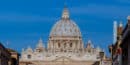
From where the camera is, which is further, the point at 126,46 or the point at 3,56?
the point at 3,56

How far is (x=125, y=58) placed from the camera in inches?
2581

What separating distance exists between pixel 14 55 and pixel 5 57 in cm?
2101

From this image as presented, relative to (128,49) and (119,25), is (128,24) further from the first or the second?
(119,25)

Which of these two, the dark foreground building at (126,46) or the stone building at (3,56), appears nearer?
the dark foreground building at (126,46)

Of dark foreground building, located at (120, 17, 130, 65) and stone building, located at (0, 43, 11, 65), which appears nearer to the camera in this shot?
dark foreground building, located at (120, 17, 130, 65)

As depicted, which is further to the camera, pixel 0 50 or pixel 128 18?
pixel 0 50

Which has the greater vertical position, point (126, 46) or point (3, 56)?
point (3, 56)

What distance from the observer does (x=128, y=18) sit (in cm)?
5831

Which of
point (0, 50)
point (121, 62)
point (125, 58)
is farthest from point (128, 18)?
point (0, 50)

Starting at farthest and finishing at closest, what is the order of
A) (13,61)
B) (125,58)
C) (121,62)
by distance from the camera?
(13,61), (121,62), (125,58)

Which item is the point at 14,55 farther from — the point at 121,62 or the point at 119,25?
the point at 121,62

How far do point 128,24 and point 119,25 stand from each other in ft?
83.7

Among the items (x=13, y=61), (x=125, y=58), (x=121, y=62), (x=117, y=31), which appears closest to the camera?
(x=125, y=58)

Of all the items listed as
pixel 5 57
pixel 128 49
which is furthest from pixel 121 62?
pixel 5 57
